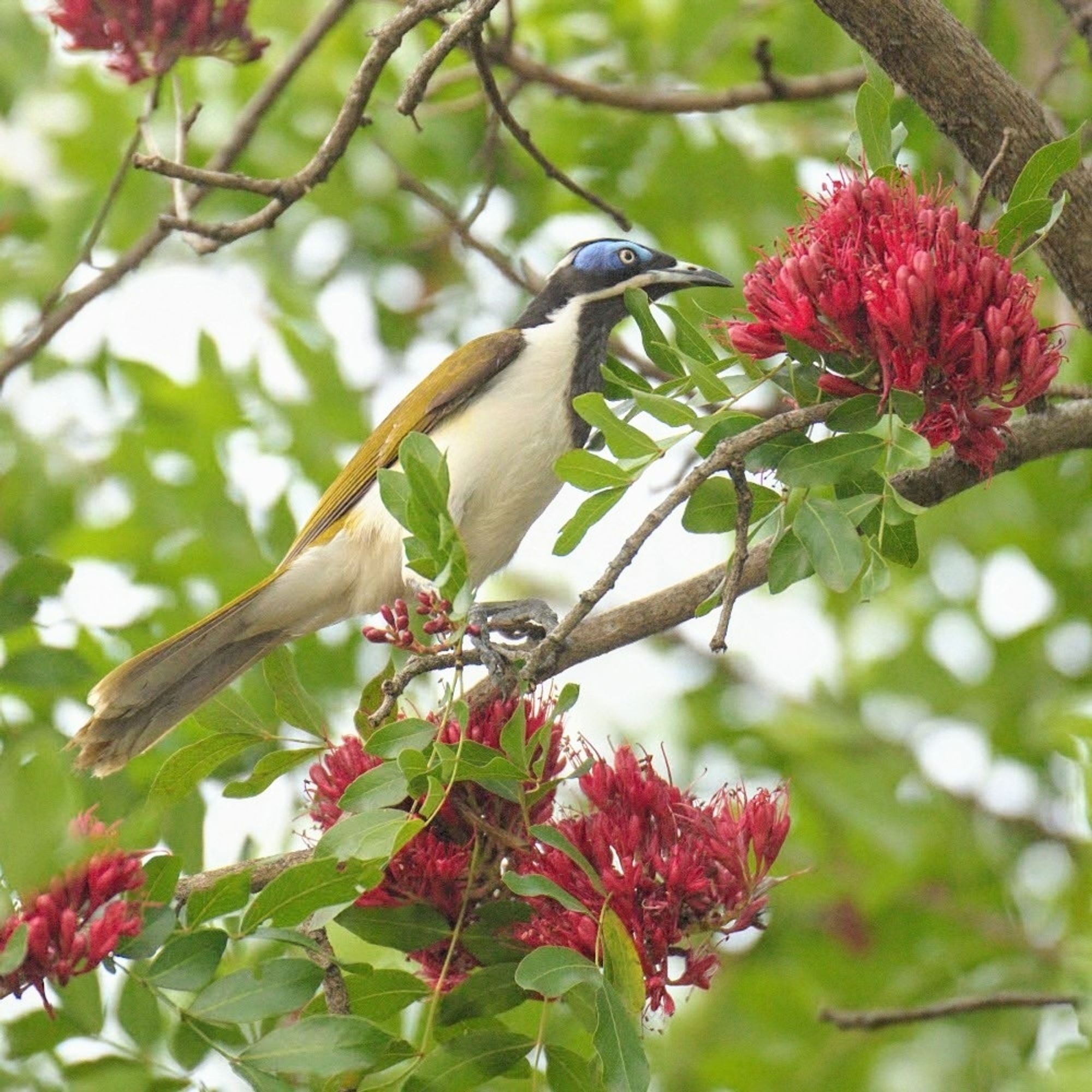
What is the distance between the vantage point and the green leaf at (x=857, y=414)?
3.29 m

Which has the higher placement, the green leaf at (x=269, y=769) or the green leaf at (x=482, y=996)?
the green leaf at (x=269, y=769)

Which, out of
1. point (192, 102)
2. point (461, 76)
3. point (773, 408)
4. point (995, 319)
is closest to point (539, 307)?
point (773, 408)

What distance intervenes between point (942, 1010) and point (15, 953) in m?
2.78

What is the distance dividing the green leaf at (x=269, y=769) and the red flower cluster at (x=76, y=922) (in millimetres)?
437

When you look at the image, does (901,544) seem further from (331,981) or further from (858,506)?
(331,981)

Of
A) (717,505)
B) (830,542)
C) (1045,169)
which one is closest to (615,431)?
(717,505)

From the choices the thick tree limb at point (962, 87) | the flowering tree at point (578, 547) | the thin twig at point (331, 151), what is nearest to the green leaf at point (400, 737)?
the flowering tree at point (578, 547)

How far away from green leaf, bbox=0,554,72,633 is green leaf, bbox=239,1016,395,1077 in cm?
207

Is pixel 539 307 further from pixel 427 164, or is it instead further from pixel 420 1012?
pixel 420 1012

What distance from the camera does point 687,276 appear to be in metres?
5.46

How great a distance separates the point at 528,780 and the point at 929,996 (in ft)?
11.1

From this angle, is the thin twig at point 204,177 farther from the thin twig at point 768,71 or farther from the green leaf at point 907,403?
the thin twig at point 768,71

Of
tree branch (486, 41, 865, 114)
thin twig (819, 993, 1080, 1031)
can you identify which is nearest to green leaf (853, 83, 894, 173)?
tree branch (486, 41, 865, 114)

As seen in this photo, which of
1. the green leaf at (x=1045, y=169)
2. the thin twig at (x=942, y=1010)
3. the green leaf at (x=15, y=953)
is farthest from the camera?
the thin twig at (x=942, y=1010)
